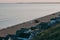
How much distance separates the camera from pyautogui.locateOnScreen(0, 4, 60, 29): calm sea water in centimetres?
113

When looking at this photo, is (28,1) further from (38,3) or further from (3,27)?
(3,27)

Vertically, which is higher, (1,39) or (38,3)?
(38,3)

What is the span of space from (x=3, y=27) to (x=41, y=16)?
34cm

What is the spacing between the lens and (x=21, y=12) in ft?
4.05

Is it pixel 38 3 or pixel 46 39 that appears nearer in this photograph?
pixel 46 39

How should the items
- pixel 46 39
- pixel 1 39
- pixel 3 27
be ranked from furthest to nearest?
1. pixel 3 27
2. pixel 1 39
3. pixel 46 39

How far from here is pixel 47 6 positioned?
4.30 ft

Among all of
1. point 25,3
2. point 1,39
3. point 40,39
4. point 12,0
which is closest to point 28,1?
point 25,3

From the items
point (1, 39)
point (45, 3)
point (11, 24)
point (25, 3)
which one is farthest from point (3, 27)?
point (45, 3)

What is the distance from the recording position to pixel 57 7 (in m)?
1.29

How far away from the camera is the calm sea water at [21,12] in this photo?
3.72ft

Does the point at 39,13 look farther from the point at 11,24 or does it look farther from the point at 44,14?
the point at 11,24

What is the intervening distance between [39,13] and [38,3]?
90 mm

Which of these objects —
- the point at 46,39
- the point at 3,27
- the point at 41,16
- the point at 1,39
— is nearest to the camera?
the point at 46,39
